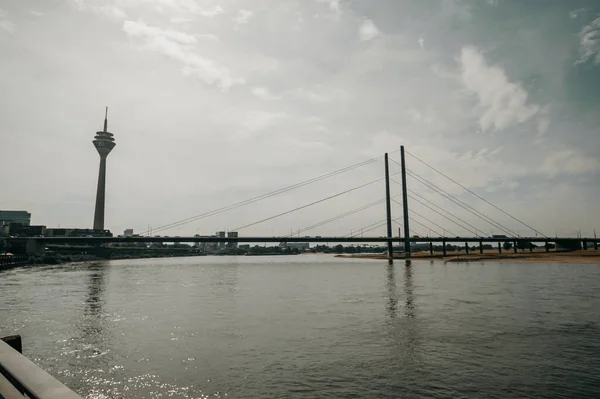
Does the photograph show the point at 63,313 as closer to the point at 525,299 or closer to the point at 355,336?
the point at 355,336

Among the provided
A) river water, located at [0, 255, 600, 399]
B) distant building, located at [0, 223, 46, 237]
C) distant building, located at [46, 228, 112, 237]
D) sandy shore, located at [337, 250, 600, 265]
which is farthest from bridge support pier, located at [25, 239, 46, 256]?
sandy shore, located at [337, 250, 600, 265]

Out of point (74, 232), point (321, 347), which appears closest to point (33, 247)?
point (74, 232)

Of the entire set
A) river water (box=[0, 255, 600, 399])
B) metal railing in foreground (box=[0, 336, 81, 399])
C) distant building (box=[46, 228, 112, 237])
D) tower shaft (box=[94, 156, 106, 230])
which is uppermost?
tower shaft (box=[94, 156, 106, 230])

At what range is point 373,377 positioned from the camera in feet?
31.9

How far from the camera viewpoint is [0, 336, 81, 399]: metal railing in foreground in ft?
12.0

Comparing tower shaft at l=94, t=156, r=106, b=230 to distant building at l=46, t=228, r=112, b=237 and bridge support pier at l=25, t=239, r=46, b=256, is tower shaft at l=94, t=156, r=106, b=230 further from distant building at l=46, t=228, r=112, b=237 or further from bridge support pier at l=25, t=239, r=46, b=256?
bridge support pier at l=25, t=239, r=46, b=256

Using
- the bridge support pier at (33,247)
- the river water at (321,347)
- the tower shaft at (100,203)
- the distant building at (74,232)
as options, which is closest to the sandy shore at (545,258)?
the river water at (321,347)

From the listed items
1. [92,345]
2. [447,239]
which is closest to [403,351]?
[92,345]

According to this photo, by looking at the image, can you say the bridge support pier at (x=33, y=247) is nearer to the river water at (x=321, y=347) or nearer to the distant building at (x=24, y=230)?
the distant building at (x=24, y=230)

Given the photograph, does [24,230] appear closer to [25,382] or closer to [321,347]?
[321,347]

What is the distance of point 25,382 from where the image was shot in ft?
13.3

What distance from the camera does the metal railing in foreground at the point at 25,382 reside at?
3.66 m

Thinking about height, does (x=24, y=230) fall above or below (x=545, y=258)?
above

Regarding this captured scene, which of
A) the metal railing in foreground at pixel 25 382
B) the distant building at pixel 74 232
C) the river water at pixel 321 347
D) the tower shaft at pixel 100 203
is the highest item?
the tower shaft at pixel 100 203
